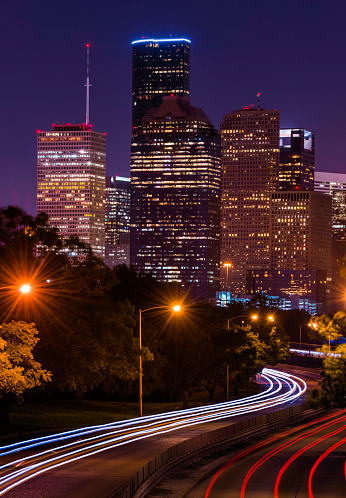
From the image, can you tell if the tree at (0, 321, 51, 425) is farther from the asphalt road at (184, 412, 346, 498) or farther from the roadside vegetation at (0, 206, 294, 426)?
the asphalt road at (184, 412, 346, 498)

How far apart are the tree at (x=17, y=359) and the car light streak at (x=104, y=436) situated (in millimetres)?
3158

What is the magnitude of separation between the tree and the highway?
11.6 metres

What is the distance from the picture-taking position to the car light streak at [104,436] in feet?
134

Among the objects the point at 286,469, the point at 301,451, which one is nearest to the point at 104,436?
the point at 286,469

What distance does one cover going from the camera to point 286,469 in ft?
155

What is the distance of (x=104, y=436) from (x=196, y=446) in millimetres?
5630

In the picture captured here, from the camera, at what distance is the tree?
48.8 meters

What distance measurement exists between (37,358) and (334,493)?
75.1 feet

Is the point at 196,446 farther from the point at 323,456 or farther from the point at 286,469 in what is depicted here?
the point at 323,456

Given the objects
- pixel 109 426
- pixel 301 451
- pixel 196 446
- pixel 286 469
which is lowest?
pixel 301 451

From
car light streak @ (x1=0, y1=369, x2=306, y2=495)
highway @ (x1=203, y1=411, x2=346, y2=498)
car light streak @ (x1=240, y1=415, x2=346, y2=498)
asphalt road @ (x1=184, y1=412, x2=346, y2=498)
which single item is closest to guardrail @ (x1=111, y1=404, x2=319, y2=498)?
asphalt road @ (x1=184, y1=412, x2=346, y2=498)

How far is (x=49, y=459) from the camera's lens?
43.6 m

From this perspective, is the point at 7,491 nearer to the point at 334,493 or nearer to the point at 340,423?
the point at 334,493

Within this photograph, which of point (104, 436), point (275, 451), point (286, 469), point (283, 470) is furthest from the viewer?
point (275, 451)
